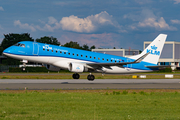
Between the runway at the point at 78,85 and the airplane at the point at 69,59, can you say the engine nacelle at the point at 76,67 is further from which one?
the runway at the point at 78,85

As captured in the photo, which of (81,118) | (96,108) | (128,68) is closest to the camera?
(81,118)

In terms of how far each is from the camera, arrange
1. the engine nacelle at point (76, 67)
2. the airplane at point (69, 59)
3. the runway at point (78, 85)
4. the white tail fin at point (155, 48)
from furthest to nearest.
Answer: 1. the white tail fin at point (155, 48)
2. the engine nacelle at point (76, 67)
3. the airplane at point (69, 59)
4. the runway at point (78, 85)

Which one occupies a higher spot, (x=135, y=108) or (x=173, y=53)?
(x=173, y=53)

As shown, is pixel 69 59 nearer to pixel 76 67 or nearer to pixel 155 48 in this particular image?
pixel 76 67

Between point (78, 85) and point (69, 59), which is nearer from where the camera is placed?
point (78, 85)

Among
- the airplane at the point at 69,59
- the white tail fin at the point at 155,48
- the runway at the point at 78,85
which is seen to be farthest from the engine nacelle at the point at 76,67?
the white tail fin at the point at 155,48

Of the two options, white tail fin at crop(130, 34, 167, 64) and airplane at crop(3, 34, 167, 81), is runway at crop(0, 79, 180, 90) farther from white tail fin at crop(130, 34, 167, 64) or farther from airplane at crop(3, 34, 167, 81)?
white tail fin at crop(130, 34, 167, 64)

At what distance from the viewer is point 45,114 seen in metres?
12.4

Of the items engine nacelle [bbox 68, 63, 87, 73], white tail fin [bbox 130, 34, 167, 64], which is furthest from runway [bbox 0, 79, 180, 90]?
white tail fin [bbox 130, 34, 167, 64]

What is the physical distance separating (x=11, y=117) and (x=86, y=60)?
2693cm

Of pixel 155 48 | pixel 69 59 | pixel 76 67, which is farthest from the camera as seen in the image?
pixel 155 48

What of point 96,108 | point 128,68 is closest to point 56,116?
point 96,108

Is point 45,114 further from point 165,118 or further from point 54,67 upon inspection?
point 54,67

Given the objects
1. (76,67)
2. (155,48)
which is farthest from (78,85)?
(155,48)
